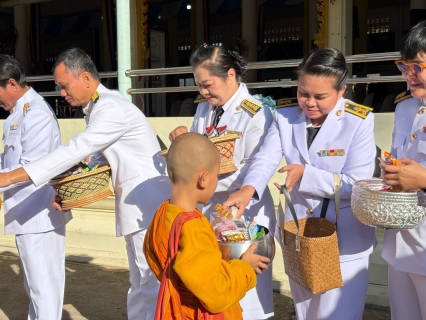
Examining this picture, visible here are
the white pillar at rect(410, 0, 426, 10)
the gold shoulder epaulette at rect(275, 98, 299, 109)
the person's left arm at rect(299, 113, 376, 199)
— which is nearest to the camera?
the person's left arm at rect(299, 113, 376, 199)

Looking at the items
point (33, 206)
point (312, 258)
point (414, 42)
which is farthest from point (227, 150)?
point (33, 206)

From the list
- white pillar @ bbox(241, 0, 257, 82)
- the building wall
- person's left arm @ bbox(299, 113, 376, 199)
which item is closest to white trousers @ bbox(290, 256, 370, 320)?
person's left arm @ bbox(299, 113, 376, 199)

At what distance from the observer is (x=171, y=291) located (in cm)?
191

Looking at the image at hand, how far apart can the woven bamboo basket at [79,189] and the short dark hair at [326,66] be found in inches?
47.5

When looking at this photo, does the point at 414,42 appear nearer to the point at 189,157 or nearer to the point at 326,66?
the point at 326,66

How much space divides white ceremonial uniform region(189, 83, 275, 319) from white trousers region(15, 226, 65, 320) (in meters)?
1.03

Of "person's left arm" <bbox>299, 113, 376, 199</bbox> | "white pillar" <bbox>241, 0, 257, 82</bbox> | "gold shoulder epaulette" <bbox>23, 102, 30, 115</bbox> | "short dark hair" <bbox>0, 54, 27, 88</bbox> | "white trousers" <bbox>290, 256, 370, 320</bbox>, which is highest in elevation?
"white pillar" <bbox>241, 0, 257, 82</bbox>

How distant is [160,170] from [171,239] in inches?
53.7

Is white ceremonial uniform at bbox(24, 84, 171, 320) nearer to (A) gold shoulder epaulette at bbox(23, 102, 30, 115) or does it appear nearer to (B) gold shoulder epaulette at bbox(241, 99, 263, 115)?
(A) gold shoulder epaulette at bbox(23, 102, 30, 115)

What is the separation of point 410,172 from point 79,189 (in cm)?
161

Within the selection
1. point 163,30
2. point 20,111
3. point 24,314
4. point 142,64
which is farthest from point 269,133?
point 163,30

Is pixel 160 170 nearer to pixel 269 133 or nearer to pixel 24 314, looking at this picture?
pixel 269 133

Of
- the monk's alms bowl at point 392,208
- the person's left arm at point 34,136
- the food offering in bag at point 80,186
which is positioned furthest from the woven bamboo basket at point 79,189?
the monk's alms bowl at point 392,208

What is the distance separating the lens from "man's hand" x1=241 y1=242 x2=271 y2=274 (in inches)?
78.5
